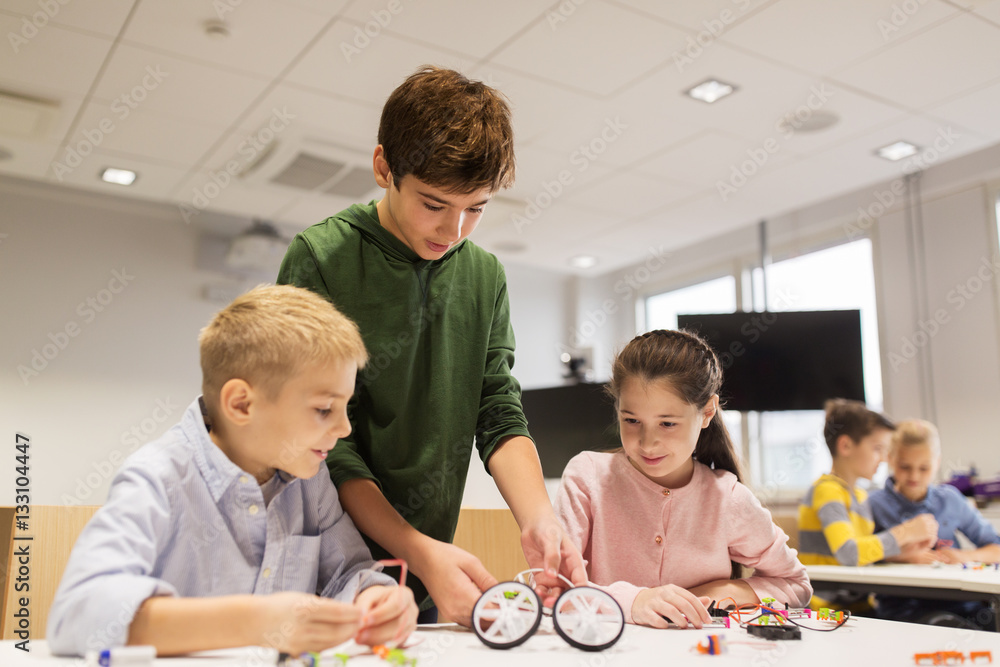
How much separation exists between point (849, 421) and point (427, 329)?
2.76 m

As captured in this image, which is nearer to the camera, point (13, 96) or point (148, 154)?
point (13, 96)

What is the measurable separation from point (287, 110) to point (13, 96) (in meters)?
1.21

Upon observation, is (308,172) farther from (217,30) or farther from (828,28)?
(828,28)

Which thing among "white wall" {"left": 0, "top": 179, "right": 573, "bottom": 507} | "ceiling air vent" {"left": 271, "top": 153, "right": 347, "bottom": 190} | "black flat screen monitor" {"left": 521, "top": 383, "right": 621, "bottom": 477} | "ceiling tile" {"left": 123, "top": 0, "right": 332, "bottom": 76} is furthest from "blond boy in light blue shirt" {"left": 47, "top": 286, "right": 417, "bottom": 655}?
"white wall" {"left": 0, "top": 179, "right": 573, "bottom": 507}

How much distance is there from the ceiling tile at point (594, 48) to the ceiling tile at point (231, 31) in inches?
30.9

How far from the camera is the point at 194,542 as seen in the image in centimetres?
94

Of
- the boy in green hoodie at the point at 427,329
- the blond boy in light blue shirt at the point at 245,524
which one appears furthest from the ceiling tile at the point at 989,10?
the blond boy in light blue shirt at the point at 245,524

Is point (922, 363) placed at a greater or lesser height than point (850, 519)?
greater

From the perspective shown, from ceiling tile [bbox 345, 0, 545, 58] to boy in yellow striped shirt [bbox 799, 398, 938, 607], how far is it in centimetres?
210

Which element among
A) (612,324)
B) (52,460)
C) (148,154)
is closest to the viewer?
(148,154)

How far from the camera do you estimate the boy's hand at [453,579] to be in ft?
3.22

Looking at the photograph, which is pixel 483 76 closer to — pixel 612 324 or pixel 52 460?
pixel 52 460

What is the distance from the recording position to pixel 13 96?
3.62m

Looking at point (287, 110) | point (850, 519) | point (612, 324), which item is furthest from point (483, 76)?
point (612, 324)
